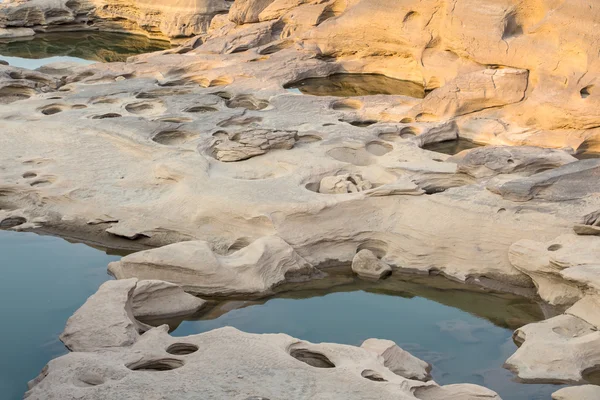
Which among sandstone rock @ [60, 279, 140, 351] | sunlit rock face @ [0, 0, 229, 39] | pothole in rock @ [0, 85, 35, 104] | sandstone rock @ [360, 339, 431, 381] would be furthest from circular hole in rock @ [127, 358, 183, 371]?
sunlit rock face @ [0, 0, 229, 39]

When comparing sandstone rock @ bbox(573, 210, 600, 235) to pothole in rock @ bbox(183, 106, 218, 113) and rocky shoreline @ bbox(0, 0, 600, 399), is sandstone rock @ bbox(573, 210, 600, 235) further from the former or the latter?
pothole in rock @ bbox(183, 106, 218, 113)

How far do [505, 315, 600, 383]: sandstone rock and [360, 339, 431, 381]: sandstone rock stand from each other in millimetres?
541

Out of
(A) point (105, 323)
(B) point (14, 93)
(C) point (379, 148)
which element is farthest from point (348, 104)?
(A) point (105, 323)

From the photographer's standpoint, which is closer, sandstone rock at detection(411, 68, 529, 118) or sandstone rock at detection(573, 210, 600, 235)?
sandstone rock at detection(573, 210, 600, 235)

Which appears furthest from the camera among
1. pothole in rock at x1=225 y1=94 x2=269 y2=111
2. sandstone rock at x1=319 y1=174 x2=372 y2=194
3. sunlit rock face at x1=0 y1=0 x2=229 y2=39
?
sunlit rock face at x1=0 y1=0 x2=229 y2=39

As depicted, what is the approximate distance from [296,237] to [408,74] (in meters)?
5.65

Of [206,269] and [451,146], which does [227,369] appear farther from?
[451,146]

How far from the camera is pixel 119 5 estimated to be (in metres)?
16.4

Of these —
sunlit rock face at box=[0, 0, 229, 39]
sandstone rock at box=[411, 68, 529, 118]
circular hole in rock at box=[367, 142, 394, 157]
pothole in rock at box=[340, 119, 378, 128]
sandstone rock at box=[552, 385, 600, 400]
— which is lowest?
sunlit rock face at box=[0, 0, 229, 39]

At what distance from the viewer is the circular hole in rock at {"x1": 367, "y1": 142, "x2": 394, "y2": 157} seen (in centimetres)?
797

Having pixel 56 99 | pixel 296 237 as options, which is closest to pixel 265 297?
pixel 296 237

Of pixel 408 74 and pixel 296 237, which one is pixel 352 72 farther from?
pixel 296 237

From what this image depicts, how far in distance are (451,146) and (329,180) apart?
2.20 metres

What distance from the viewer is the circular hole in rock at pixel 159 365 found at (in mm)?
4477
